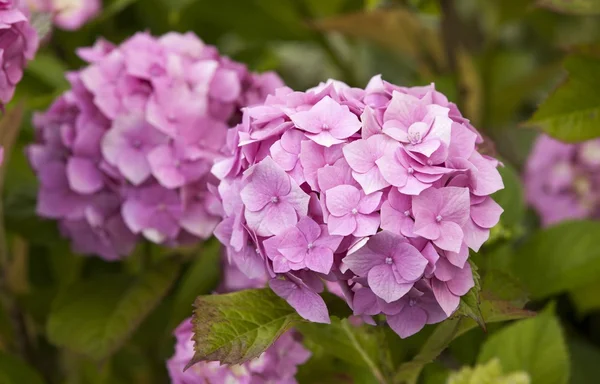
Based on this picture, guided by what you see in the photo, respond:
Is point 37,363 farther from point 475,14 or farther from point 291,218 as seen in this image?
point 475,14

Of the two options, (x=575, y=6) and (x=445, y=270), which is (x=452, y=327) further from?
(x=575, y=6)

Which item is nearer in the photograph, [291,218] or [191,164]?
[291,218]

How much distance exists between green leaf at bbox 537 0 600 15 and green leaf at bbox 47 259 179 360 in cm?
44

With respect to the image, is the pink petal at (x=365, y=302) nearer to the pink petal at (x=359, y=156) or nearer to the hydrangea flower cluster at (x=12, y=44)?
the pink petal at (x=359, y=156)

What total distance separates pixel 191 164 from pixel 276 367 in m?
0.19

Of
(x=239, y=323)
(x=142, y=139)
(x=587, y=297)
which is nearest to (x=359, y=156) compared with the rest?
(x=239, y=323)

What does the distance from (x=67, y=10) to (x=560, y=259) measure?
613mm

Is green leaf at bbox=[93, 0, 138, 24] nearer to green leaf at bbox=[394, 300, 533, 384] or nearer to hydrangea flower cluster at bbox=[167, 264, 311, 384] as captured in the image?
hydrangea flower cluster at bbox=[167, 264, 311, 384]

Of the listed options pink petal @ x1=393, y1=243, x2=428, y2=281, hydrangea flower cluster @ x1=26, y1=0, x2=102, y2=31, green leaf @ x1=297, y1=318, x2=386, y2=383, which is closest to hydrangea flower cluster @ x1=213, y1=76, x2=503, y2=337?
pink petal @ x1=393, y1=243, x2=428, y2=281

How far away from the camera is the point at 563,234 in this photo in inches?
33.0

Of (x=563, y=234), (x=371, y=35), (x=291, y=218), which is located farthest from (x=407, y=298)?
(x=371, y=35)

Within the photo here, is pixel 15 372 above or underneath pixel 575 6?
underneath

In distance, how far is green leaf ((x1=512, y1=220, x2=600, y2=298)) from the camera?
2.68 feet

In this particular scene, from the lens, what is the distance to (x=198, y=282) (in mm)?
792
